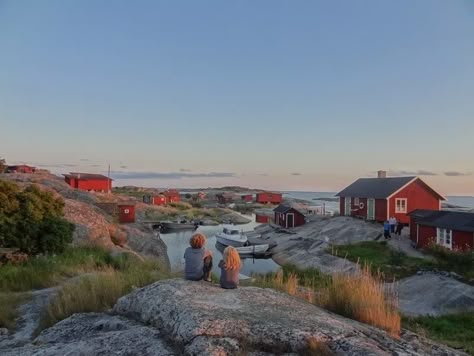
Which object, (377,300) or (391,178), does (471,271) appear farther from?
(391,178)

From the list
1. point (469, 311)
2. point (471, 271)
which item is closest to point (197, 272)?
point (469, 311)

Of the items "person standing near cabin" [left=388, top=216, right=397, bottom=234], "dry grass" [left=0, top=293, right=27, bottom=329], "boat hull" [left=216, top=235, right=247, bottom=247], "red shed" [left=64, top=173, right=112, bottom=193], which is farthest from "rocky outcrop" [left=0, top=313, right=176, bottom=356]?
"red shed" [left=64, top=173, right=112, bottom=193]

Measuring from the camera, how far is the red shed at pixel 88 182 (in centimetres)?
6981

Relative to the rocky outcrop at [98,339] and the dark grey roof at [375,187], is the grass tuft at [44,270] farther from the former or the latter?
the dark grey roof at [375,187]

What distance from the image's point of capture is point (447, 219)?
31875mm

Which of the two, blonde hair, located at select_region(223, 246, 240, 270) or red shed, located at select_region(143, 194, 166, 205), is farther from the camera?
red shed, located at select_region(143, 194, 166, 205)

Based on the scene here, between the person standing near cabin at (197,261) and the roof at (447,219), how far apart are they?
25.7 m

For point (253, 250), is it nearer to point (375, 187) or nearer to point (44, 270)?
point (375, 187)

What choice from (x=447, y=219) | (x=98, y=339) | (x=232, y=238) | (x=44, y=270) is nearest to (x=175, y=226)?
(x=232, y=238)

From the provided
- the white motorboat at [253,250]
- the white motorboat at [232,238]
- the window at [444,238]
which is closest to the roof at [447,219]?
the window at [444,238]

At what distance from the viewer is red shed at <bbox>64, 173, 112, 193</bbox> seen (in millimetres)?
69806

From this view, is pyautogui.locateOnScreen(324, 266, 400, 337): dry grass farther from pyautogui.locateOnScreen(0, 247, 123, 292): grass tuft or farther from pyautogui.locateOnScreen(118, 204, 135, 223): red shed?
pyautogui.locateOnScreen(118, 204, 135, 223): red shed

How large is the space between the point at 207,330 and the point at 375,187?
4474 cm

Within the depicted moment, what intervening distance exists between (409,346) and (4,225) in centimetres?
1504
